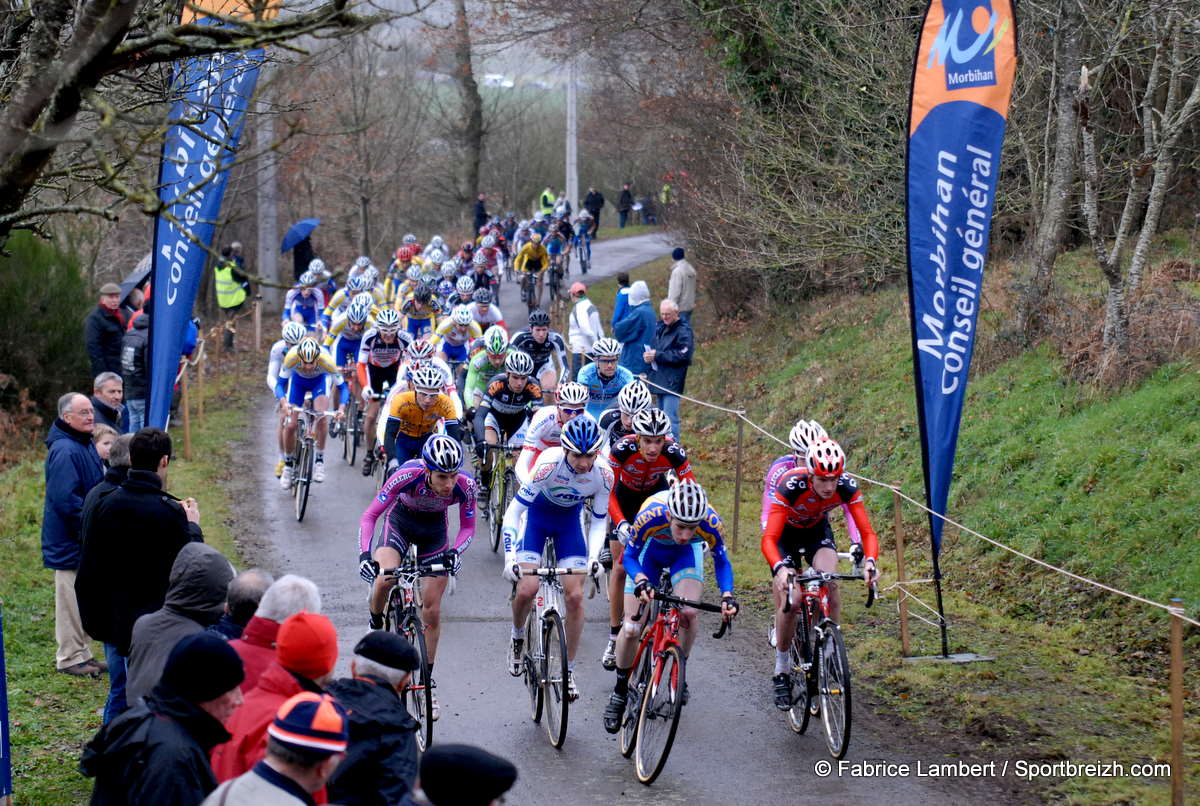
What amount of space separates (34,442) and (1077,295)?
1512 centimetres

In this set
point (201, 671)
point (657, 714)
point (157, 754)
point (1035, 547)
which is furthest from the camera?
point (1035, 547)

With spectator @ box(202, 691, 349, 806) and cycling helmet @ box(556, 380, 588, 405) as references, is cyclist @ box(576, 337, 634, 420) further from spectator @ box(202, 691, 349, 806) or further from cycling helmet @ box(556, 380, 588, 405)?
spectator @ box(202, 691, 349, 806)

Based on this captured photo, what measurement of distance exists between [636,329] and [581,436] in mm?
8245

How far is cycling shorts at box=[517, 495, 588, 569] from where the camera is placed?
347 inches

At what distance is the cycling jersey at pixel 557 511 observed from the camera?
343 inches

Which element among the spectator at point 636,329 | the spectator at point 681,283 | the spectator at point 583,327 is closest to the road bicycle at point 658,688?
the spectator at point 636,329

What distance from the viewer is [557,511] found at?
895cm

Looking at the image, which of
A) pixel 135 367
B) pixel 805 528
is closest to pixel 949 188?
pixel 805 528

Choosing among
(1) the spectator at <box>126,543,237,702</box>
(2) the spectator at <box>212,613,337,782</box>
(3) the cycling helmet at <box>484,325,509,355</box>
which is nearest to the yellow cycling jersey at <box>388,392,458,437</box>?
(3) the cycling helmet at <box>484,325,509,355</box>

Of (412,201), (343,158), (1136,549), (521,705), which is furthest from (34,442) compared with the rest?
(412,201)

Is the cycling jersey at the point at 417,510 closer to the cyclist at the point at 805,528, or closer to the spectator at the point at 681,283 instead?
the cyclist at the point at 805,528

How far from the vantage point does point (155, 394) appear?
9.09 m

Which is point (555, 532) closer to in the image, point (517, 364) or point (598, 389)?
point (517, 364)

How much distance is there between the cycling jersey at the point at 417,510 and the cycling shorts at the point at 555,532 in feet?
1.42
